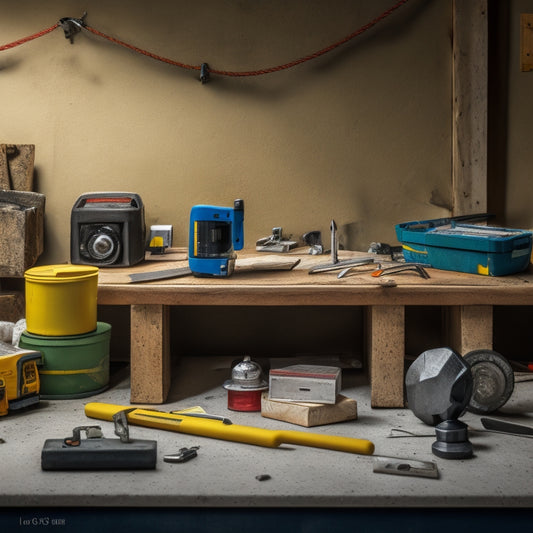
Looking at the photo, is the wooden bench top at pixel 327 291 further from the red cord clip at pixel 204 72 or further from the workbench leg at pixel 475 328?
the red cord clip at pixel 204 72

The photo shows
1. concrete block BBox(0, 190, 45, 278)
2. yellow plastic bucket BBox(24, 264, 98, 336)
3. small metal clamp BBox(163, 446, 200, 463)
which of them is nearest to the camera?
small metal clamp BBox(163, 446, 200, 463)

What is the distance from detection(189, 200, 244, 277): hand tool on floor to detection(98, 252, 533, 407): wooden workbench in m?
0.07

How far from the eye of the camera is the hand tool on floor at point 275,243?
3369 mm

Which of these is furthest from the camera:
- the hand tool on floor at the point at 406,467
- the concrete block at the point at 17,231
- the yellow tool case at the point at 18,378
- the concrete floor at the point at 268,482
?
the concrete block at the point at 17,231

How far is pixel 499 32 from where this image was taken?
11.4 ft

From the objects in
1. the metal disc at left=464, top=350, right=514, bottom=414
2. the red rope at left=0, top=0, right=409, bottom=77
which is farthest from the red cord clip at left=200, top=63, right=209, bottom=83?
the metal disc at left=464, top=350, right=514, bottom=414

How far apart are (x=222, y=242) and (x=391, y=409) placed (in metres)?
0.86

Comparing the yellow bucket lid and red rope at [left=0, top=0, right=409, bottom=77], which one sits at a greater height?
red rope at [left=0, top=0, right=409, bottom=77]

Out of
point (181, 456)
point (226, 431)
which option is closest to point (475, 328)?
point (226, 431)

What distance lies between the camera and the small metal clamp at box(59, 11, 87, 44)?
3.44 m

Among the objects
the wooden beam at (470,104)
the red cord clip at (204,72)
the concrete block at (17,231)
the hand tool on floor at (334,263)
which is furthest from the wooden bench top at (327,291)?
the red cord clip at (204,72)

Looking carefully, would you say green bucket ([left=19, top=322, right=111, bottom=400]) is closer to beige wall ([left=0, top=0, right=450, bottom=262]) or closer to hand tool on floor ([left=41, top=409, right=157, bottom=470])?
hand tool on floor ([left=41, top=409, right=157, bottom=470])

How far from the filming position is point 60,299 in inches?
102

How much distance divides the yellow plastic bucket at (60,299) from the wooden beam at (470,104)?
181cm
